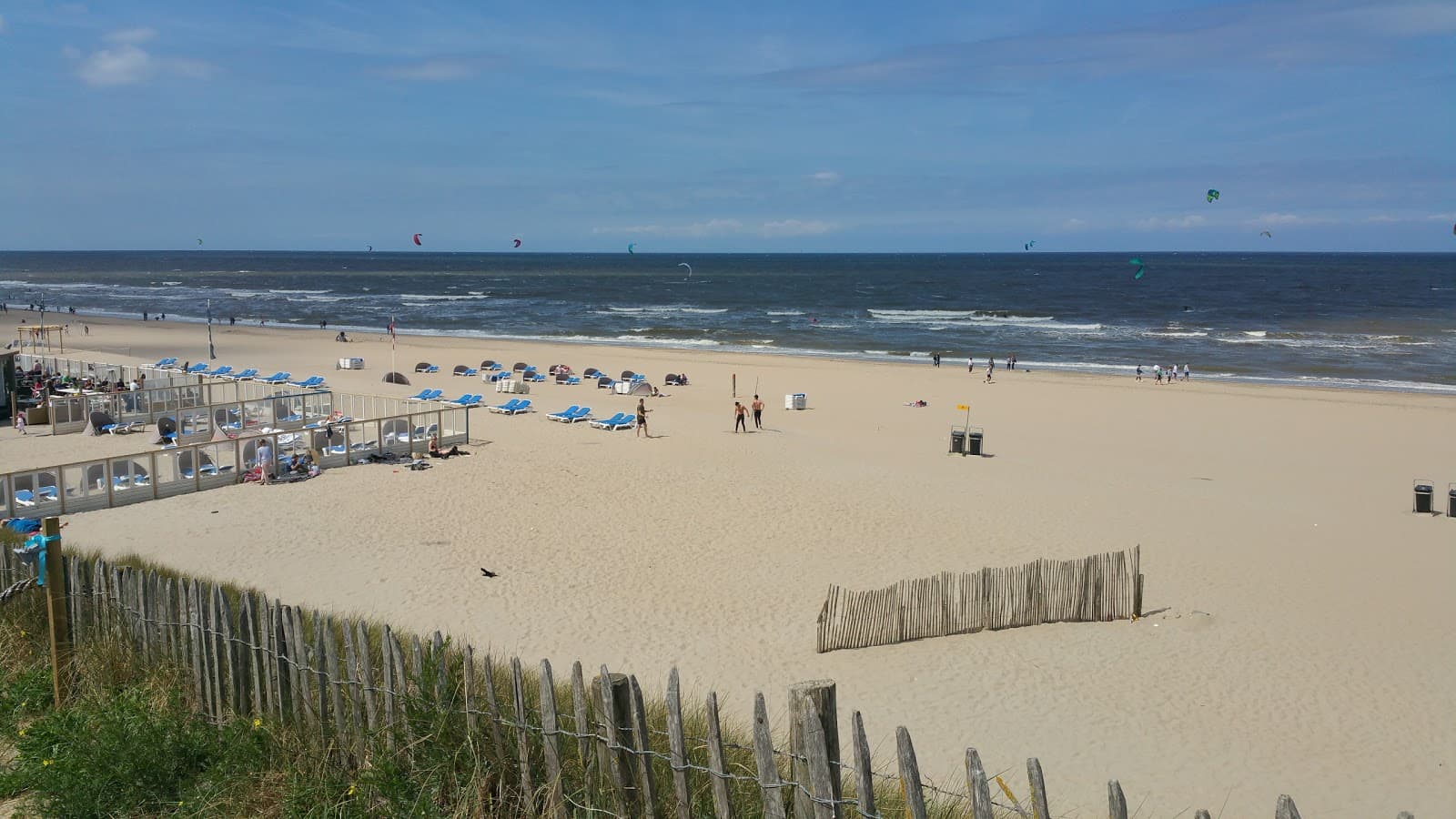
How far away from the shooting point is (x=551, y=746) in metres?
4.76

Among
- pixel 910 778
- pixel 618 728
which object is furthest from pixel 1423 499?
pixel 618 728

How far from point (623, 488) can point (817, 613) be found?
23.3ft

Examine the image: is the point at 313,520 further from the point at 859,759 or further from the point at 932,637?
the point at 859,759

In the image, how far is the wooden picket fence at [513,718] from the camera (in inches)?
160

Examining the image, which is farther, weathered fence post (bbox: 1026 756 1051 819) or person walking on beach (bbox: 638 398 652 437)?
person walking on beach (bbox: 638 398 652 437)

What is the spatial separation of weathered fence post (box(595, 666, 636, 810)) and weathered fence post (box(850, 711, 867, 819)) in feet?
3.52

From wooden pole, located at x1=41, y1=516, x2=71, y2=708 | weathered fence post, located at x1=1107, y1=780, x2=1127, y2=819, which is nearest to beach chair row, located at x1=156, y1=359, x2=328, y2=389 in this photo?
wooden pole, located at x1=41, y1=516, x2=71, y2=708

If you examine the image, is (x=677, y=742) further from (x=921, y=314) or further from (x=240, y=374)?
(x=921, y=314)

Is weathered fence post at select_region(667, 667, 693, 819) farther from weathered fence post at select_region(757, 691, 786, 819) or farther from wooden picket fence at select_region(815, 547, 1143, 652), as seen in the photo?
wooden picket fence at select_region(815, 547, 1143, 652)

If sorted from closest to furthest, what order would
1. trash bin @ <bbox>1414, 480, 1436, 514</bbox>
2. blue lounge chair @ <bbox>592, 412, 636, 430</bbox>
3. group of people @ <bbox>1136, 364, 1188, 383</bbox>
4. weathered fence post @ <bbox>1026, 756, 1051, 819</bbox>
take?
weathered fence post @ <bbox>1026, 756, 1051, 819</bbox>
trash bin @ <bbox>1414, 480, 1436, 514</bbox>
blue lounge chair @ <bbox>592, 412, 636, 430</bbox>
group of people @ <bbox>1136, 364, 1188, 383</bbox>

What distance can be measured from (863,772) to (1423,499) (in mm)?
18541

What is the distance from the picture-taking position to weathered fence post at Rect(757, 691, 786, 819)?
4062 mm

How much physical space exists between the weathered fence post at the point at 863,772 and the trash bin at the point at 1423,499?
18.3 meters

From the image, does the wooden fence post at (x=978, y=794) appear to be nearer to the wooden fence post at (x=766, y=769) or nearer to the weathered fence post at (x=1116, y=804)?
the weathered fence post at (x=1116, y=804)
